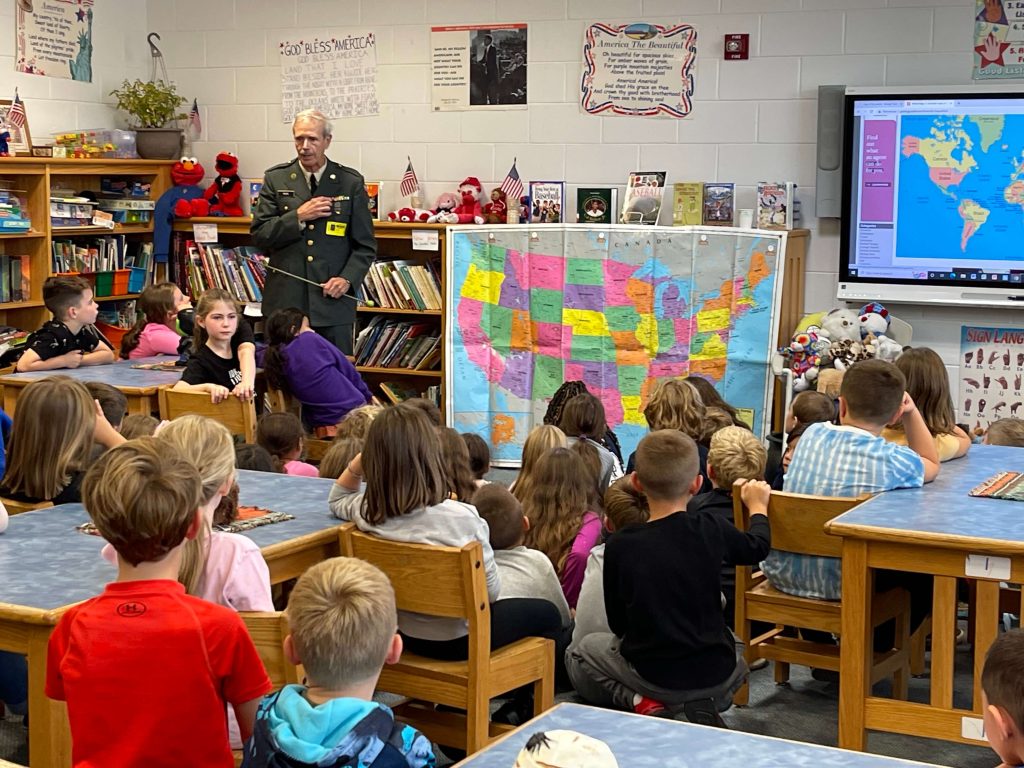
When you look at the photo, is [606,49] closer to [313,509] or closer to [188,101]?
[188,101]

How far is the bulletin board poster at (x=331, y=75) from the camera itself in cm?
756

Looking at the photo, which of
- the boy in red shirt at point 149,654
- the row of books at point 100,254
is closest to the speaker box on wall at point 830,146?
the row of books at point 100,254

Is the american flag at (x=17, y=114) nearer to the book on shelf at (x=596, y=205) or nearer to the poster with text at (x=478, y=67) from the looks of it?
the poster with text at (x=478, y=67)

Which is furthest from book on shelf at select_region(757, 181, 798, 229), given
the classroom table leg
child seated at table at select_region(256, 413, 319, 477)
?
the classroom table leg

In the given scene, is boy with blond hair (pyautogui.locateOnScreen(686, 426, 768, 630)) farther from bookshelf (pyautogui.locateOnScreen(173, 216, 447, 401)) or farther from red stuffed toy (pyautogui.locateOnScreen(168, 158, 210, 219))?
red stuffed toy (pyautogui.locateOnScreen(168, 158, 210, 219))

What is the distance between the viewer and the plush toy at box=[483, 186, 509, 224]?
7031 mm

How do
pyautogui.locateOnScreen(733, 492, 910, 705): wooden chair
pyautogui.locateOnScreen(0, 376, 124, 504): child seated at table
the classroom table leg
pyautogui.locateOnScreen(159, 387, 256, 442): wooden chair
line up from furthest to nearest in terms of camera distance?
1. pyautogui.locateOnScreen(159, 387, 256, 442): wooden chair
2. pyautogui.locateOnScreen(733, 492, 910, 705): wooden chair
3. pyautogui.locateOnScreen(0, 376, 124, 504): child seated at table
4. the classroom table leg

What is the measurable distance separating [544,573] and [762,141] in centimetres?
386

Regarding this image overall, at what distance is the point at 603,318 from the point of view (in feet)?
22.0

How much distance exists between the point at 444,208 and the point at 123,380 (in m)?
2.48

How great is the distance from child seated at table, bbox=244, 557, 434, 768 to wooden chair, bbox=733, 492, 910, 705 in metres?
1.61

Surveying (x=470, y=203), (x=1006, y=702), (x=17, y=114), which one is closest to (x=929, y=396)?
(x=1006, y=702)

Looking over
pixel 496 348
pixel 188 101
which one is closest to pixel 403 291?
pixel 496 348

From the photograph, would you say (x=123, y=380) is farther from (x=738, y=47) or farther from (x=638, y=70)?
(x=738, y=47)
